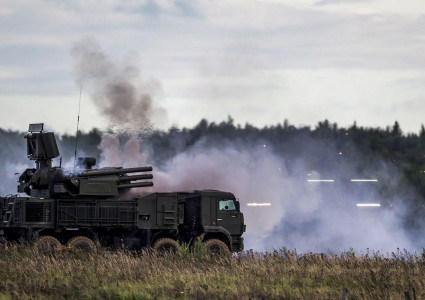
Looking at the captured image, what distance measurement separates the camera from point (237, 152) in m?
60.3

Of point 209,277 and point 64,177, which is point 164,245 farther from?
point 209,277

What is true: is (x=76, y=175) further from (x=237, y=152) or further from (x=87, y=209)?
(x=237, y=152)

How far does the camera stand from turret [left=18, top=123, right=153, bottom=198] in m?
40.2

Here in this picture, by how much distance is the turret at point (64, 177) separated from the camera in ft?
132

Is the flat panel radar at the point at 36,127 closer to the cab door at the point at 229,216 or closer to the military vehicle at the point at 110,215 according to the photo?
the military vehicle at the point at 110,215

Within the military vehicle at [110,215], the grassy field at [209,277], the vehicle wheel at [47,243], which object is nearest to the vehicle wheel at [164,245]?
the military vehicle at [110,215]

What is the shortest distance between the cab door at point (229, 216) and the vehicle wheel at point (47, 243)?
23.2ft

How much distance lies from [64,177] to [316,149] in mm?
51930

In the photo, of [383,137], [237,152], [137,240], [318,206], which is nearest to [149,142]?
[237,152]

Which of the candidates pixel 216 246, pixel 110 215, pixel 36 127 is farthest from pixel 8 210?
pixel 216 246

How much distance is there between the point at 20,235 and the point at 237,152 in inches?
930

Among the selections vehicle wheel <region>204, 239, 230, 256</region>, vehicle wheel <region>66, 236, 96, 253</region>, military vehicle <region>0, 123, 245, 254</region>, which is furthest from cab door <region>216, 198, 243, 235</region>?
vehicle wheel <region>66, 236, 96, 253</region>

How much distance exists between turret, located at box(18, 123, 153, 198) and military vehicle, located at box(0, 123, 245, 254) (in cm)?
4

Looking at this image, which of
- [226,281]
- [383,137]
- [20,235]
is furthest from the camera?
[383,137]
